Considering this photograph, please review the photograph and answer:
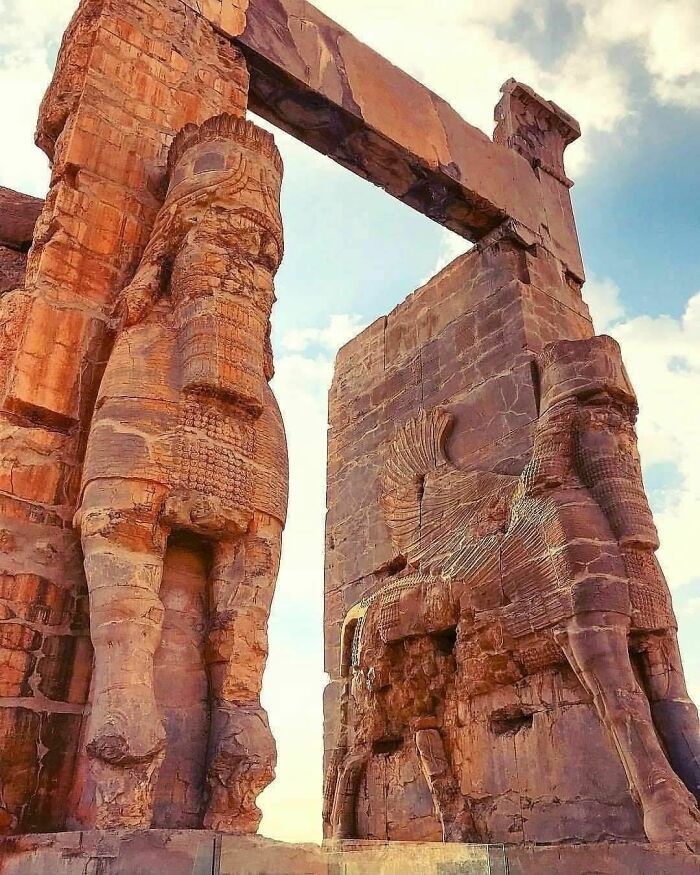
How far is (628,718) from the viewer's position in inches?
139

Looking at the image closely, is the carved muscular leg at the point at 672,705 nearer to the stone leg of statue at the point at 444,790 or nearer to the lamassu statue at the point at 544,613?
the lamassu statue at the point at 544,613

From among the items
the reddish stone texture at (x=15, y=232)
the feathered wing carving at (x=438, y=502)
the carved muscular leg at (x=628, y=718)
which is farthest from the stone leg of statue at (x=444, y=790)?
the reddish stone texture at (x=15, y=232)

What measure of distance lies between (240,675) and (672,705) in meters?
2.38

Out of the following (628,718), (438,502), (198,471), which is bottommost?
(628,718)

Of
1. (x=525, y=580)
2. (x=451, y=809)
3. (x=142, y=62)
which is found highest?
(x=142, y=62)

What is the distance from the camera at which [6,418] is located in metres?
2.90

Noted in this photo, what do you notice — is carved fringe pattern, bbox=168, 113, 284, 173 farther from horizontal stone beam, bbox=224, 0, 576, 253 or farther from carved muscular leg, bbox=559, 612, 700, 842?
carved muscular leg, bbox=559, 612, 700, 842

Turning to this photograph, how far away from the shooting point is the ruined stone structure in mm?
2482

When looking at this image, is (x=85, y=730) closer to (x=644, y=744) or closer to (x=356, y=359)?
(x=644, y=744)

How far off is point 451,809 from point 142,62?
458cm

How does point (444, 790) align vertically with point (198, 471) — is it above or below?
below

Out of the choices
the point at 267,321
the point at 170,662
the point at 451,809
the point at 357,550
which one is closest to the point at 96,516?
the point at 170,662

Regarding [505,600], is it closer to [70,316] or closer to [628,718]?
[628,718]

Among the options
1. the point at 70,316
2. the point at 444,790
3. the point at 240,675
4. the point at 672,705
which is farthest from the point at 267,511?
the point at 444,790
